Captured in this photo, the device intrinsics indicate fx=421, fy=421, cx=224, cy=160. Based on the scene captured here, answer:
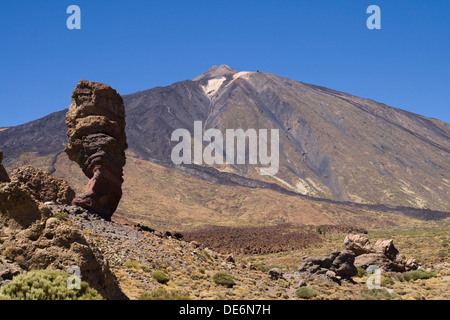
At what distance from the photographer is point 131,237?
23234 mm

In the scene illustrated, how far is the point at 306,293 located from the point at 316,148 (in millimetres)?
146841

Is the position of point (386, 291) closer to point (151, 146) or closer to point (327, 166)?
point (327, 166)

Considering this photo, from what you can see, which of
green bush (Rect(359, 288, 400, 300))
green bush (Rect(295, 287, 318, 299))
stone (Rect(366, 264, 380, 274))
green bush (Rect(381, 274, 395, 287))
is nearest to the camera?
green bush (Rect(359, 288, 400, 300))

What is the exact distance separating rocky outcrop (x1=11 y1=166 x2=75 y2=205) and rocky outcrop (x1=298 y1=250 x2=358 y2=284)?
15985 millimetres

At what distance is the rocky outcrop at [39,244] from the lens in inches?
435

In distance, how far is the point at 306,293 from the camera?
2012 cm

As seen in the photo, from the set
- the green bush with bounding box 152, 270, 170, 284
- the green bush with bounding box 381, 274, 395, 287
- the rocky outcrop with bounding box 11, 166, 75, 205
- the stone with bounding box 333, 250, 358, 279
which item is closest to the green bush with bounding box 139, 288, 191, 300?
the green bush with bounding box 152, 270, 170, 284

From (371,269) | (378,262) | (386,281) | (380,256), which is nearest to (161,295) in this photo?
(386,281)

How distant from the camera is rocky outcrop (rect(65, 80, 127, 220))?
25.3 meters

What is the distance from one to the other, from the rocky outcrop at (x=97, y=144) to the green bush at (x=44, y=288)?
1546cm

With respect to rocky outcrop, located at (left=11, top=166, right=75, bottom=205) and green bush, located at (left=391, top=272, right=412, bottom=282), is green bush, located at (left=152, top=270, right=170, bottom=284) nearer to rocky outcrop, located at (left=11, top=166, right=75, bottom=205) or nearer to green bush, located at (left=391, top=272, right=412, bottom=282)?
rocky outcrop, located at (left=11, top=166, right=75, bottom=205)
